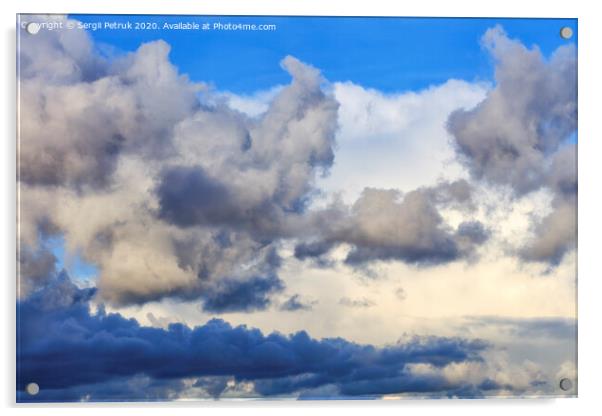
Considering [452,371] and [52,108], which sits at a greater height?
[52,108]

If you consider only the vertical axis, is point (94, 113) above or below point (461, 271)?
above

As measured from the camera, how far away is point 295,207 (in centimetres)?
624

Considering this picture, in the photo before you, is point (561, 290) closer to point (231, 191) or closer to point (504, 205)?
point (504, 205)

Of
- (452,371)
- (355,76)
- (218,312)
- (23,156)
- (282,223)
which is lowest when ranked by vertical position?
(452,371)

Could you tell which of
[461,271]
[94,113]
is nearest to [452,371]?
[461,271]

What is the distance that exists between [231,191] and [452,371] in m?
1.96

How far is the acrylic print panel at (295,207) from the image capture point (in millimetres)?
6148

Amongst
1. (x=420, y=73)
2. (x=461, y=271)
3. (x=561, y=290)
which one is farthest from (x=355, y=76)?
(x=561, y=290)

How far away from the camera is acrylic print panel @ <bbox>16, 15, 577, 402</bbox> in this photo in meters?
6.15

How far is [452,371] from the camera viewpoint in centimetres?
623

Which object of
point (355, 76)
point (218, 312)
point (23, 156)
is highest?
point (355, 76)

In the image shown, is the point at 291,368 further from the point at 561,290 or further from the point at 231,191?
the point at 561,290

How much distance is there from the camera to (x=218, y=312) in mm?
6172

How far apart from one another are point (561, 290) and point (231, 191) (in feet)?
7.83
